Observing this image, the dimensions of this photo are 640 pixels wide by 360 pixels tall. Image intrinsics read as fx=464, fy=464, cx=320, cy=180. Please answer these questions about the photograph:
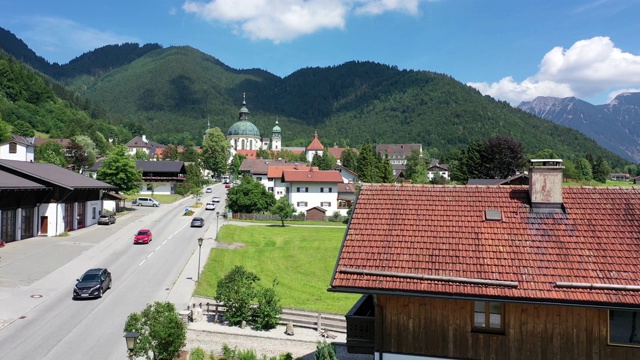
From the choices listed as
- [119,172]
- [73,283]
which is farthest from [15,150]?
[73,283]

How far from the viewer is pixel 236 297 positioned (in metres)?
Answer: 22.1

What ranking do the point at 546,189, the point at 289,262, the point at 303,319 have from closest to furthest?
the point at 546,189 < the point at 303,319 < the point at 289,262

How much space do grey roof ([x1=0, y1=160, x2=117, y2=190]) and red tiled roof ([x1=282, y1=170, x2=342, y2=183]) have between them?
2963cm

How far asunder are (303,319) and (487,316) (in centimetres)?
1166

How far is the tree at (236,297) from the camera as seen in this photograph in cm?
2204

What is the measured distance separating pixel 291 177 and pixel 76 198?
114 ft

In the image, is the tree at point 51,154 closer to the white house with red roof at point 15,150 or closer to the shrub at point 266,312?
the white house with red roof at point 15,150

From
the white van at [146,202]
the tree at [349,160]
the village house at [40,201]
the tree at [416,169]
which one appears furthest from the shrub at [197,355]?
the tree at [349,160]

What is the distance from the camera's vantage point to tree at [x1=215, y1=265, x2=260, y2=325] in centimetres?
2204

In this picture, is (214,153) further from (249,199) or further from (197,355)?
(197,355)

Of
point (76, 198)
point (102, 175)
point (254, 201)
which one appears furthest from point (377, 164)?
point (76, 198)

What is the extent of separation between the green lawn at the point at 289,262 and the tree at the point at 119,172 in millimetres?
20201

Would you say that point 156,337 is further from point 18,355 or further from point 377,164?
point 377,164

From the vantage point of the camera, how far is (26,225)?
Result: 4319cm
